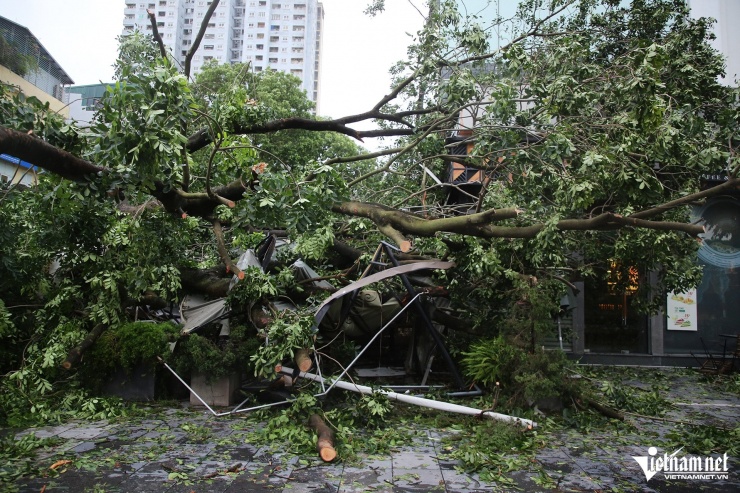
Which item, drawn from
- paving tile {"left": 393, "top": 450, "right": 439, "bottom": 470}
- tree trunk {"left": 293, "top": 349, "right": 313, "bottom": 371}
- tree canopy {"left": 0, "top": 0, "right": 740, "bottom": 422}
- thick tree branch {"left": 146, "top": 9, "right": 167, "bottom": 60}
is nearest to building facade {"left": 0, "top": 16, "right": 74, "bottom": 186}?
thick tree branch {"left": 146, "top": 9, "right": 167, "bottom": 60}

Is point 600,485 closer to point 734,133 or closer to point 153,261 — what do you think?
point 734,133

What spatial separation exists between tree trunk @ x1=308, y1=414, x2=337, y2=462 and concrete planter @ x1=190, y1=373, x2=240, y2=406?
2082 mm

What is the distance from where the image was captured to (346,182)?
27.6ft

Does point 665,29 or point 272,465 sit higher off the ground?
point 665,29

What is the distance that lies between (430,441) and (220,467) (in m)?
2.42

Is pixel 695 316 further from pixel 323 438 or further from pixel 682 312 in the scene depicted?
pixel 323 438

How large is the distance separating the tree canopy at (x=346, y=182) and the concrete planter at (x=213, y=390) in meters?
1.43

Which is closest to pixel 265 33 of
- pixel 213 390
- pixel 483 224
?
pixel 213 390

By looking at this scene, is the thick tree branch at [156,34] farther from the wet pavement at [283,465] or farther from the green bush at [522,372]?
the green bush at [522,372]

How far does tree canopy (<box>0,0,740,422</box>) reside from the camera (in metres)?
5.72

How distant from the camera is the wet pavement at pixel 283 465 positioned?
484cm

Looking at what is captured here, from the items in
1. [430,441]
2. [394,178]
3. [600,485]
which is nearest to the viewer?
[600,485]

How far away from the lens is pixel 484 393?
8.47 m

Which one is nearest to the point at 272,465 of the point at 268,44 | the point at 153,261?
the point at 153,261
